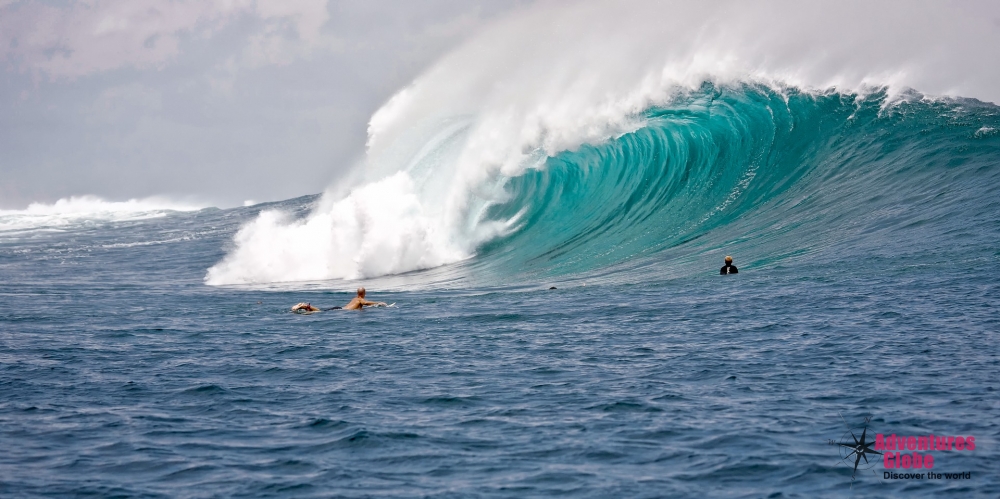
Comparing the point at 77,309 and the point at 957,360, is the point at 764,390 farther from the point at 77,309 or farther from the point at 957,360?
the point at 77,309

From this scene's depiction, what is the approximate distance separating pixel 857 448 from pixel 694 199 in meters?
17.3

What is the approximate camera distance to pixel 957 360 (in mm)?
9141

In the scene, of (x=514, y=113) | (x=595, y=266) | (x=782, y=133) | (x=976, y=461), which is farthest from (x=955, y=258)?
(x=514, y=113)

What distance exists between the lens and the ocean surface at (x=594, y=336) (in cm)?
681

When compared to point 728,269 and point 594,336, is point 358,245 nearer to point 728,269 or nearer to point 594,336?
point 728,269

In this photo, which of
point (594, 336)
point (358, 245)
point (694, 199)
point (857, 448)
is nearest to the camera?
point (857, 448)

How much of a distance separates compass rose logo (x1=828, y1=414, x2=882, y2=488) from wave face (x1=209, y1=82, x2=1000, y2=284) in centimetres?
1002

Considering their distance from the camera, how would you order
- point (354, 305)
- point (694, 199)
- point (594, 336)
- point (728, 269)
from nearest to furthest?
point (594, 336) → point (354, 305) → point (728, 269) → point (694, 199)

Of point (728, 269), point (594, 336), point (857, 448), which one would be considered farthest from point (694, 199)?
point (857, 448)

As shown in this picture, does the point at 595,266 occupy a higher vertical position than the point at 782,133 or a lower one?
lower

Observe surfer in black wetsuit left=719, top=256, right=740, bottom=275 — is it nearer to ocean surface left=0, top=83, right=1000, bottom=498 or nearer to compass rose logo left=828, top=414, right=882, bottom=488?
ocean surface left=0, top=83, right=1000, bottom=498

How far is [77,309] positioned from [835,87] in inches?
846

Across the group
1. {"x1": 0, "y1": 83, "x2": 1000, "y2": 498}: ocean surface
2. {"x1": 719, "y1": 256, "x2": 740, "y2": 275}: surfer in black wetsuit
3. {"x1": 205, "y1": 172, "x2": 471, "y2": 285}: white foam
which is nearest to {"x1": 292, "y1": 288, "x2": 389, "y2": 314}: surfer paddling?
{"x1": 0, "y1": 83, "x2": 1000, "y2": 498}: ocean surface

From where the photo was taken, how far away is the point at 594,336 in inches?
469
